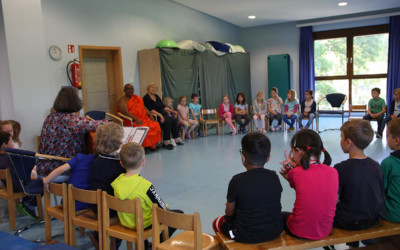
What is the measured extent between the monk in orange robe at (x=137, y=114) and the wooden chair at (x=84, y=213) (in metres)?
3.95

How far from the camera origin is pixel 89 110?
671cm

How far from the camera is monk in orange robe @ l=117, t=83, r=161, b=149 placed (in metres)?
6.50

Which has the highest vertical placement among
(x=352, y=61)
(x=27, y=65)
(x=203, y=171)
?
(x=352, y=61)

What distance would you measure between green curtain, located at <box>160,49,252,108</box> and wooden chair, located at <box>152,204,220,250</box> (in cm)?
577

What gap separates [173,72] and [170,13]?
1.58 m

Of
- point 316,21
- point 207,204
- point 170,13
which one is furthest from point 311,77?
point 207,204

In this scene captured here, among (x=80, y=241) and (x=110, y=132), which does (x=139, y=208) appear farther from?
(x=80, y=241)

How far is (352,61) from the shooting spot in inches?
393

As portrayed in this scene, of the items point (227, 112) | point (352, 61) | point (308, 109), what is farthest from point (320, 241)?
point (352, 61)

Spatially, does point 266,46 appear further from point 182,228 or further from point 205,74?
point 182,228

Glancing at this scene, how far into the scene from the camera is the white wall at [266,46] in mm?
10617

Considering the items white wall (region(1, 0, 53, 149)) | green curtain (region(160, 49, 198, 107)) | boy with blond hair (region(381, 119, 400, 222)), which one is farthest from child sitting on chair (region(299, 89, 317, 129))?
boy with blond hair (region(381, 119, 400, 222))

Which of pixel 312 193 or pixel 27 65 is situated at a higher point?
pixel 27 65

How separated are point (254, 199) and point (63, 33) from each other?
536 centimetres
